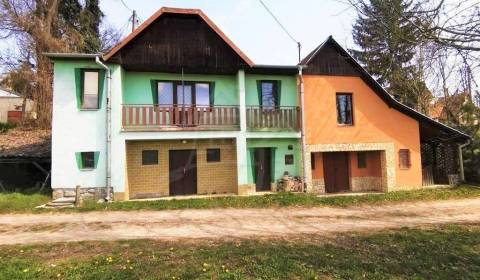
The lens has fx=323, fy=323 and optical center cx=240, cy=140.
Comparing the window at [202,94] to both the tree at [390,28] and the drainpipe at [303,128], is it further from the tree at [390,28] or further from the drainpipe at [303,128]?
the tree at [390,28]

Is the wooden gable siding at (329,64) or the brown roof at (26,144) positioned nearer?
the brown roof at (26,144)

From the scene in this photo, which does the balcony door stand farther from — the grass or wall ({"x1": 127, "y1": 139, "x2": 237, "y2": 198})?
the grass

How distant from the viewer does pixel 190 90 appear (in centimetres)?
1495

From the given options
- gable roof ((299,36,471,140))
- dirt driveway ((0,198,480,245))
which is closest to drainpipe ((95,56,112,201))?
dirt driveway ((0,198,480,245))

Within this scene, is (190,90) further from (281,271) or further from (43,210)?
(281,271)

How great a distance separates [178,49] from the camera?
13.8 meters

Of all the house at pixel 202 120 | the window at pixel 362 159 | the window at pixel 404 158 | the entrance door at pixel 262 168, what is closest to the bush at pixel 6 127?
the house at pixel 202 120

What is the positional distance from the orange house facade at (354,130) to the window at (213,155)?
4202 mm

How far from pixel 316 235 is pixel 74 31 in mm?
23239

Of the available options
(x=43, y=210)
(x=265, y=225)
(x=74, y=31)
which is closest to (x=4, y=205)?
(x=43, y=210)

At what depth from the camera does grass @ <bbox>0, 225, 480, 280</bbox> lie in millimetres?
5207

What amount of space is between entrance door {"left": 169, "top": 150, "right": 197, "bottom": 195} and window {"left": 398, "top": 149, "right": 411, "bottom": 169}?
10.1 metres

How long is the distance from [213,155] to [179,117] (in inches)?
100

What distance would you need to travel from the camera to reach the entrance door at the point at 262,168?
15.3 meters
